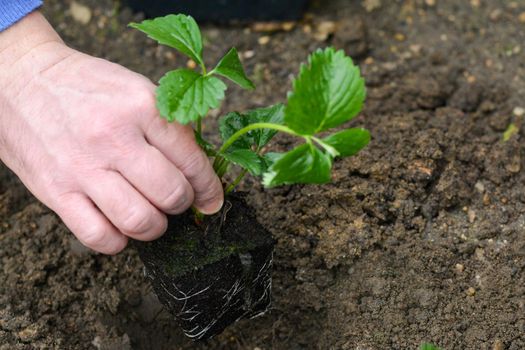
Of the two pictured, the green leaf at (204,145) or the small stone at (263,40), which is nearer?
the green leaf at (204,145)

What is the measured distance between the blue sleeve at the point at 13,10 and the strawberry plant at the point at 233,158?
384mm

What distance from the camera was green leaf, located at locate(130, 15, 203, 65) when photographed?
1.35 metres

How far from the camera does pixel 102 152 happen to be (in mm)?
1350

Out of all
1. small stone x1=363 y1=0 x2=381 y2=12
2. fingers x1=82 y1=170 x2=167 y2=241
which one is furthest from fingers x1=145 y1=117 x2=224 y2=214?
small stone x1=363 y1=0 x2=381 y2=12

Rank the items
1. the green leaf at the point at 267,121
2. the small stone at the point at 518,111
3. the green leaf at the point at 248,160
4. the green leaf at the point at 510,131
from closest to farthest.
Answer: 1. the green leaf at the point at 248,160
2. the green leaf at the point at 267,121
3. the green leaf at the point at 510,131
4. the small stone at the point at 518,111

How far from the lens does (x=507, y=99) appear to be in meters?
2.26

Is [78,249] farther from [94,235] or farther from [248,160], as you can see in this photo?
[248,160]

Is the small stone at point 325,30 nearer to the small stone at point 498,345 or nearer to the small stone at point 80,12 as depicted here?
the small stone at point 80,12

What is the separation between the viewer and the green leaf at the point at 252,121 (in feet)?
4.77

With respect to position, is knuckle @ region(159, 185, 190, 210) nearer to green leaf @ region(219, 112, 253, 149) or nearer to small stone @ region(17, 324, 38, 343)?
green leaf @ region(219, 112, 253, 149)

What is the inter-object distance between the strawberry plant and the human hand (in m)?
0.08

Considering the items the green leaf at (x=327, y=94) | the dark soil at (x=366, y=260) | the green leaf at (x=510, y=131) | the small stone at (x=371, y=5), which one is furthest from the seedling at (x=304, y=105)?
the small stone at (x=371, y=5)

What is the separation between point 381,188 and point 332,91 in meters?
0.70

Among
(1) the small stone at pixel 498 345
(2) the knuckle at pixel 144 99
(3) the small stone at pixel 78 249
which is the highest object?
(2) the knuckle at pixel 144 99
